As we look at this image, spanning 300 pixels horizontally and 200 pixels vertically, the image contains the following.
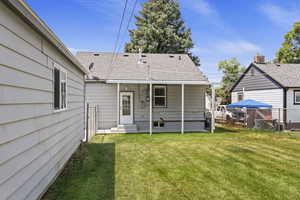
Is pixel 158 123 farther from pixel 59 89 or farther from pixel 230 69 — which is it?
pixel 230 69

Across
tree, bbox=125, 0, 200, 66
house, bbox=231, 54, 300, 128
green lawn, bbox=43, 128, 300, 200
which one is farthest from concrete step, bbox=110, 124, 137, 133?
tree, bbox=125, 0, 200, 66

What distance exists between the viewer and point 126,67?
473 inches

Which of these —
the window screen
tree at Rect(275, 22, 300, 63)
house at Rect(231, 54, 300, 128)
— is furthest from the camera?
tree at Rect(275, 22, 300, 63)

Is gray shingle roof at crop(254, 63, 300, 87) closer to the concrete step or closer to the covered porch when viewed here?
the covered porch

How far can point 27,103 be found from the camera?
2.76 m

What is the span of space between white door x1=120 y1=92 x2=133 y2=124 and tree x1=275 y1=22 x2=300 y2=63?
83.9 ft

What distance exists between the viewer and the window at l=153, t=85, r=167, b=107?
1155 cm

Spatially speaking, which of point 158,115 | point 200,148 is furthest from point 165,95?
point 200,148

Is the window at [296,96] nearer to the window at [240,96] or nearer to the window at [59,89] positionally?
the window at [240,96]

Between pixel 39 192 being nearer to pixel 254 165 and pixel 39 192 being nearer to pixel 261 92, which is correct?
pixel 254 165

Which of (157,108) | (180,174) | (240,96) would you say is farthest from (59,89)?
(240,96)

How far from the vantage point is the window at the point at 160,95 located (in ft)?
37.9

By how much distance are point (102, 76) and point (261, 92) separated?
11922 millimetres

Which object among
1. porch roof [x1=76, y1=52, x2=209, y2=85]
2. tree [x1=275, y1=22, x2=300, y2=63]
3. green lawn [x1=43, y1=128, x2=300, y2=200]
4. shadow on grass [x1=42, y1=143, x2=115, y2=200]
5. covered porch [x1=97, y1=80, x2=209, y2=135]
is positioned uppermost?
tree [x1=275, y1=22, x2=300, y2=63]
